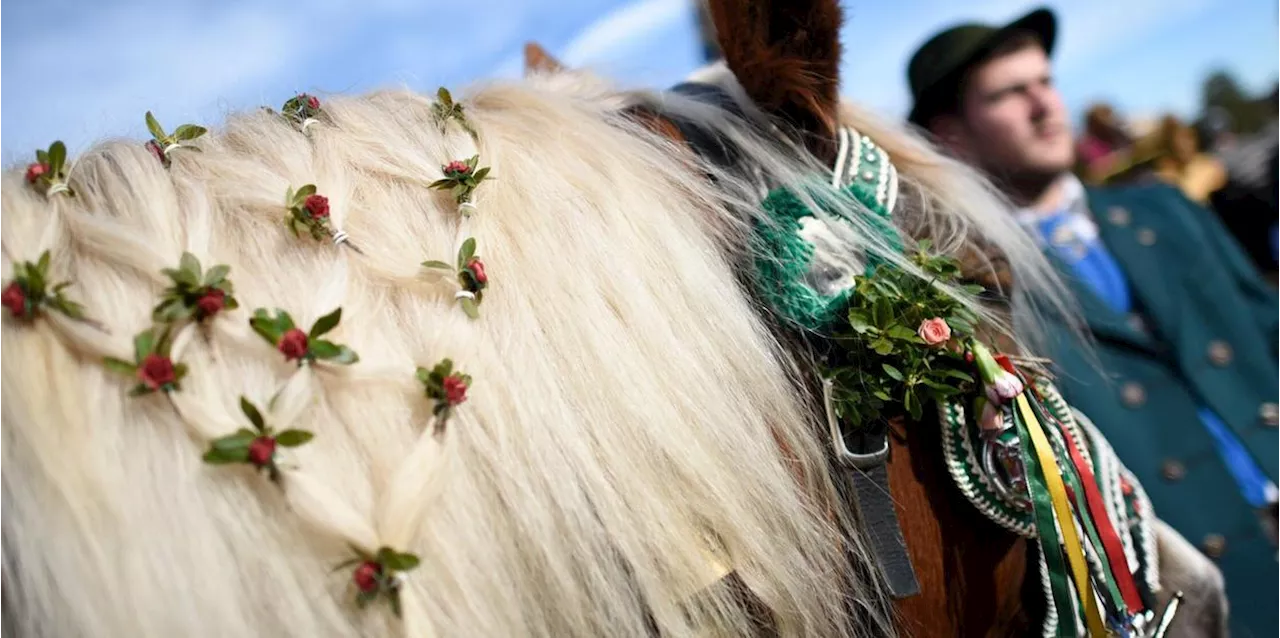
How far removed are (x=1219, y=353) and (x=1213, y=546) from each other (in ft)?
1.64

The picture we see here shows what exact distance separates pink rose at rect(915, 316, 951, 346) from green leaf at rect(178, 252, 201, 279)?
2.32 feet

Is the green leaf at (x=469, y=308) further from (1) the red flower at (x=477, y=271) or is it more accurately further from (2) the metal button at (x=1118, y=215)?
(2) the metal button at (x=1118, y=215)

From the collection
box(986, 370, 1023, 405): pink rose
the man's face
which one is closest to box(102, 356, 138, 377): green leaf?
box(986, 370, 1023, 405): pink rose

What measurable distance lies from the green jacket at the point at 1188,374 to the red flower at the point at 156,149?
51.5 inches

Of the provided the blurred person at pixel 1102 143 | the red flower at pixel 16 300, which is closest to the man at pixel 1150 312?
the red flower at pixel 16 300

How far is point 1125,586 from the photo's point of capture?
0.94 m

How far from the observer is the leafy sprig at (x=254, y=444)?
0.57 m

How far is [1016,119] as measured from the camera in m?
1.99

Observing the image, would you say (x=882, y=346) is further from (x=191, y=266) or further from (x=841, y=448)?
(x=191, y=266)

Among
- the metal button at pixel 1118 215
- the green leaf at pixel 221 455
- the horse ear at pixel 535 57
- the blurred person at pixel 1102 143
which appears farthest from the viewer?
the blurred person at pixel 1102 143

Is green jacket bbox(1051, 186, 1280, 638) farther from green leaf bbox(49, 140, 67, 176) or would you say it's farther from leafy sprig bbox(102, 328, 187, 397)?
green leaf bbox(49, 140, 67, 176)

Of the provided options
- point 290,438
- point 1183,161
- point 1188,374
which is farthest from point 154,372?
point 1183,161

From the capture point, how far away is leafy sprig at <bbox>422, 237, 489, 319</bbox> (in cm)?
68

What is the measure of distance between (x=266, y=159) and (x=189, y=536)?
36cm
